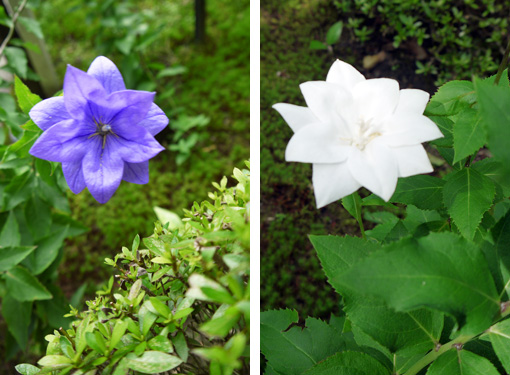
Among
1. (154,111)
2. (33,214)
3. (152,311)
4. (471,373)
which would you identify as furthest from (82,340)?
(33,214)

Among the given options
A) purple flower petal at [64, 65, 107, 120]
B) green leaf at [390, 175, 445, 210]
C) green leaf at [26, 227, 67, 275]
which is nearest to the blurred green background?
green leaf at [26, 227, 67, 275]

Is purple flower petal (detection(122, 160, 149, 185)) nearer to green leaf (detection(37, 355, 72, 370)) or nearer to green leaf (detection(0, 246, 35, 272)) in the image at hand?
green leaf (detection(37, 355, 72, 370))

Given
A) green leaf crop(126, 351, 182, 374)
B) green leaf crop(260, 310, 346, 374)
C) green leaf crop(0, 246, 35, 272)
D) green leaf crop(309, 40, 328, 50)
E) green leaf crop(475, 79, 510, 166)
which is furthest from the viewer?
green leaf crop(309, 40, 328, 50)

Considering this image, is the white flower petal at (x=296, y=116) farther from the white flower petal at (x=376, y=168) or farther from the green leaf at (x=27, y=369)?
the green leaf at (x=27, y=369)

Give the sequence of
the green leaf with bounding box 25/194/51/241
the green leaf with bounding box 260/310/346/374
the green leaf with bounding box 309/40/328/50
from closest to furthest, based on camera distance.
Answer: the green leaf with bounding box 260/310/346/374 → the green leaf with bounding box 25/194/51/241 → the green leaf with bounding box 309/40/328/50

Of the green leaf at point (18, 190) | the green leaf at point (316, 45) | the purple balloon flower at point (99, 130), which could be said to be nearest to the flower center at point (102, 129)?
the purple balloon flower at point (99, 130)

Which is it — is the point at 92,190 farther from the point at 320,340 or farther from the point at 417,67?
the point at 417,67

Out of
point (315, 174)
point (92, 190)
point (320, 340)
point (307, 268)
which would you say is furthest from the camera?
point (307, 268)
